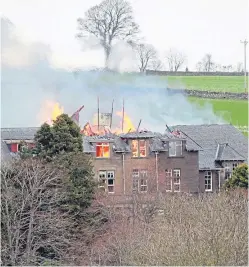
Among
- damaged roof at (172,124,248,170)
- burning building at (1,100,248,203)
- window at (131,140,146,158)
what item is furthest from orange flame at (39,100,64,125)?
damaged roof at (172,124,248,170)

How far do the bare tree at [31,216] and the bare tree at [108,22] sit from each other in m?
8.42

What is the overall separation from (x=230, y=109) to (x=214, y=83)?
54.4 inches

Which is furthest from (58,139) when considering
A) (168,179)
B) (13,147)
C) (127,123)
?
(127,123)

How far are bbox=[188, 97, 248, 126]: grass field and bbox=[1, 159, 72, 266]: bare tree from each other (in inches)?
513

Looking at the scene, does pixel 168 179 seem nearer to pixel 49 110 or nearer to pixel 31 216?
pixel 49 110

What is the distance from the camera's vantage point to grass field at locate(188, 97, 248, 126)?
2650 cm

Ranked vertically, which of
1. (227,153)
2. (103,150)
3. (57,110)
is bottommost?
(227,153)

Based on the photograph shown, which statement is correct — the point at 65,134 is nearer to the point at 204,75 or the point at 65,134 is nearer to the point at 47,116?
the point at 47,116

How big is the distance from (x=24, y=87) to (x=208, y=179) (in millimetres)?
5861

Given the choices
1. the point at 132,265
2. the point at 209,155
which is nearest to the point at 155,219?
the point at 132,265

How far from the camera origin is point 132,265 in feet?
35.8

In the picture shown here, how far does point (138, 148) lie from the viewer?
19.9m

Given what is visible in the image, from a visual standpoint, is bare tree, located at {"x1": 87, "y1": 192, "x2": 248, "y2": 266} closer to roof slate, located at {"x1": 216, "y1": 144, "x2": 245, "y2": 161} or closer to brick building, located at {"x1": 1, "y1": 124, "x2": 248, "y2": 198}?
brick building, located at {"x1": 1, "y1": 124, "x2": 248, "y2": 198}

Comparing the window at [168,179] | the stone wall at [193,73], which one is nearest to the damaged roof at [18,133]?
the window at [168,179]
